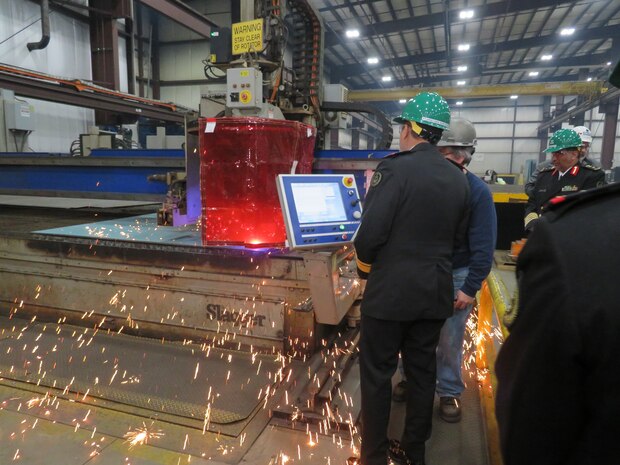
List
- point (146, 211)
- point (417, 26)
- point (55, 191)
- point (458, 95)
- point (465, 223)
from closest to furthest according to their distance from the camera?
point (465, 223), point (55, 191), point (146, 211), point (417, 26), point (458, 95)

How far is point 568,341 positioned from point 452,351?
6.18 ft

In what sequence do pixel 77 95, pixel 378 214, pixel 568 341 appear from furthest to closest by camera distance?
pixel 77 95 < pixel 378 214 < pixel 568 341

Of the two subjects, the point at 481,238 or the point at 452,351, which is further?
the point at 452,351

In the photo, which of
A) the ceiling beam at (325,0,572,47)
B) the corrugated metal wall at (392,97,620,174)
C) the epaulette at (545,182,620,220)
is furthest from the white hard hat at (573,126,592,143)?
the corrugated metal wall at (392,97,620,174)

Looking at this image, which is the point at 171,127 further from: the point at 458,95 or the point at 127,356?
the point at 458,95

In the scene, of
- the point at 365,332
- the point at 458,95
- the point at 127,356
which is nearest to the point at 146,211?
the point at 127,356

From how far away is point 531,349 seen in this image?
0.60m

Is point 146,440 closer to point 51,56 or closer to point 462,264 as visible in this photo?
point 462,264

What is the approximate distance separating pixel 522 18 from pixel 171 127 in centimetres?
1027

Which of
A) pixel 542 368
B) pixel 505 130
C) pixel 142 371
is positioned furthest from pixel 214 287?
pixel 505 130

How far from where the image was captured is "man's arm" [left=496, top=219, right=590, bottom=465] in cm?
56

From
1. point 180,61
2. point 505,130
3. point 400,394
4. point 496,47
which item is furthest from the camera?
point 505,130

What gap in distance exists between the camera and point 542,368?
0.59 metres

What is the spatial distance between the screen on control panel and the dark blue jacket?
66 cm
